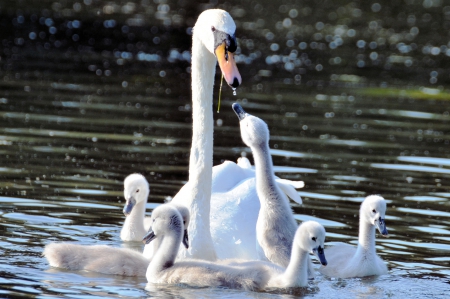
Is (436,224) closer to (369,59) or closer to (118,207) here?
(118,207)

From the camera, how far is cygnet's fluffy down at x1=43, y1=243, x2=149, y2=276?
28.3 ft

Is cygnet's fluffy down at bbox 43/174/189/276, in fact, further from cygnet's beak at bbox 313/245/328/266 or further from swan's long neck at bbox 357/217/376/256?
swan's long neck at bbox 357/217/376/256

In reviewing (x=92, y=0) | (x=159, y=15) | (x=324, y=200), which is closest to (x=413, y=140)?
(x=324, y=200)

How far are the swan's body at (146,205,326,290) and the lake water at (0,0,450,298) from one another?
0.12 meters

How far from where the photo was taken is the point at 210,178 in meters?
8.68

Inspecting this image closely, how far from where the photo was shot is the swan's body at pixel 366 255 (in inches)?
361

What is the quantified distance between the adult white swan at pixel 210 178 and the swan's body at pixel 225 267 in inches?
12.9

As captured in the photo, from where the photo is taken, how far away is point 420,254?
998cm

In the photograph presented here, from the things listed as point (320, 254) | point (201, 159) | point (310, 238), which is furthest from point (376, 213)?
point (201, 159)

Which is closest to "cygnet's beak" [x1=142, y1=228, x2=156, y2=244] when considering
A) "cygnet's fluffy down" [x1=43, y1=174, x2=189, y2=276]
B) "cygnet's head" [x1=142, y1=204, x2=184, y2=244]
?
"cygnet's head" [x1=142, y1=204, x2=184, y2=244]

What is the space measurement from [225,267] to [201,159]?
40.9 inches

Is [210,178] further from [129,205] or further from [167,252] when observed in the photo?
[129,205]

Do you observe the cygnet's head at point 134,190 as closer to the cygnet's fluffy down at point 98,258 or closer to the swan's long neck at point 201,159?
the cygnet's fluffy down at point 98,258

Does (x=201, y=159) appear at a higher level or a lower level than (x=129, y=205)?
higher
